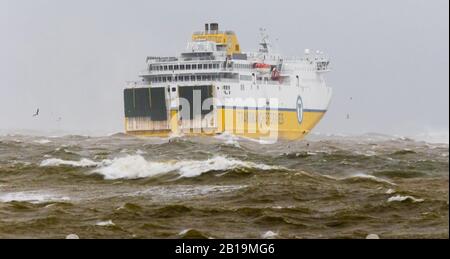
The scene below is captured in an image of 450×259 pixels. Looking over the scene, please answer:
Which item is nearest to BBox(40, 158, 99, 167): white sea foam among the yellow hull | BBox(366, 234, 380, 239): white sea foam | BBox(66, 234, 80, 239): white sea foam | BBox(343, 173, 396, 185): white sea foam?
BBox(343, 173, 396, 185): white sea foam

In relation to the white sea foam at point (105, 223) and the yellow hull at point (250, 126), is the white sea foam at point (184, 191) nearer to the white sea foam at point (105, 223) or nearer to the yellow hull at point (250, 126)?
the white sea foam at point (105, 223)

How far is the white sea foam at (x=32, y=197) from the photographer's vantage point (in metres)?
32.9

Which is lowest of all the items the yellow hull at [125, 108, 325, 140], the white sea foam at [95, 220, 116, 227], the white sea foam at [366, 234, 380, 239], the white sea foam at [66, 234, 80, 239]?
the yellow hull at [125, 108, 325, 140]

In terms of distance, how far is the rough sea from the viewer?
25938mm

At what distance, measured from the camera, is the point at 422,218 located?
88.7 feet

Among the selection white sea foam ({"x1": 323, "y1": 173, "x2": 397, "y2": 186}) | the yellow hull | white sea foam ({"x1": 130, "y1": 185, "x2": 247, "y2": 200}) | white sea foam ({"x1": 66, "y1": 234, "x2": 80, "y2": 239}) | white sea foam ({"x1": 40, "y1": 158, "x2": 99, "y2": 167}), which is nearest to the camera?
white sea foam ({"x1": 66, "y1": 234, "x2": 80, "y2": 239})

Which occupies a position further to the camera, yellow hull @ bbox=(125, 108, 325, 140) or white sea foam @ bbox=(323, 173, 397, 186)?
yellow hull @ bbox=(125, 108, 325, 140)

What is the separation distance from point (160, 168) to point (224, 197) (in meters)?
10.1

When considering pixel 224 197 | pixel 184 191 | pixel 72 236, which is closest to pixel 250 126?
pixel 184 191

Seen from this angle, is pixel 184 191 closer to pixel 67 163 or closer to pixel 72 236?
pixel 72 236

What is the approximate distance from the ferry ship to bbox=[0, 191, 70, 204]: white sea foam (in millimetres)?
51807

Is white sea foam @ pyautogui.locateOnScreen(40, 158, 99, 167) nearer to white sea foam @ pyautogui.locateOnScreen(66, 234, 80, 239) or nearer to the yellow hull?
white sea foam @ pyautogui.locateOnScreen(66, 234, 80, 239)
